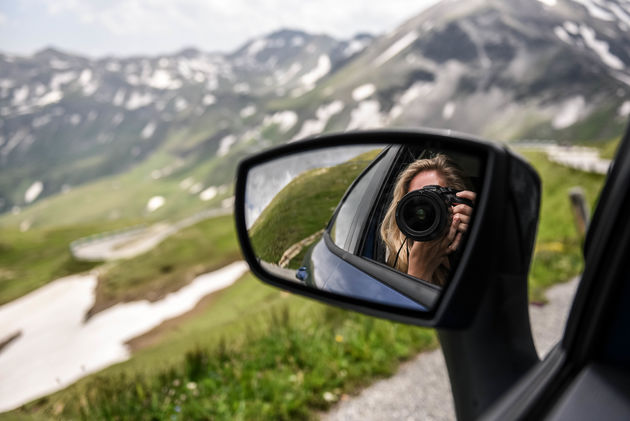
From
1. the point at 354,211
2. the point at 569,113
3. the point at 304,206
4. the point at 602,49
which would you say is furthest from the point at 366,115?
the point at 354,211

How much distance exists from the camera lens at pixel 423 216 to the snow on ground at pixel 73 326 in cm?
1715

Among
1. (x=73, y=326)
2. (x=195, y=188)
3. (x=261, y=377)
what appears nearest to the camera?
(x=261, y=377)

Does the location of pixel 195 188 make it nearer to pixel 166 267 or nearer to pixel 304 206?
pixel 166 267

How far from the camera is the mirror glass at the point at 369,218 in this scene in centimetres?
114

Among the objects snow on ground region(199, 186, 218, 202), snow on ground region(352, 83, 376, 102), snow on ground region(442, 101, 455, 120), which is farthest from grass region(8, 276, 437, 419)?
snow on ground region(352, 83, 376, 102)

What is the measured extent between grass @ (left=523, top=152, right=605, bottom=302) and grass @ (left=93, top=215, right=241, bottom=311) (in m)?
25.9

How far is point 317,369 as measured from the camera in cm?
392

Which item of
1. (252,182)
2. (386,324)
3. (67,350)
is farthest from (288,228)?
(67,350)

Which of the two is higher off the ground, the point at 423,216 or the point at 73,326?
the point at 423,216

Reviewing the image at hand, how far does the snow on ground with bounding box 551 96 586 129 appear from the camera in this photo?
130250mm

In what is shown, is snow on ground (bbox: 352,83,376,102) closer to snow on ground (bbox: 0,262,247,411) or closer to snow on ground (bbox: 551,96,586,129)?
snow on ground (bbox: 551,96,586,129)

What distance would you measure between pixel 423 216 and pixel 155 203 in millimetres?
205877

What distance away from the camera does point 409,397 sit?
3646 millimetres

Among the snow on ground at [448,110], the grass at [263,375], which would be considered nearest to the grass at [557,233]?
the grass at [263,375]
